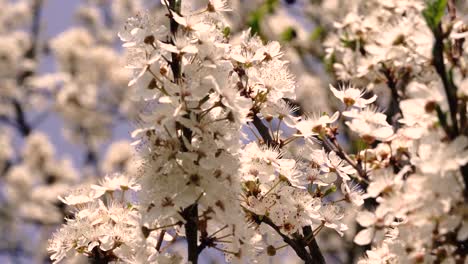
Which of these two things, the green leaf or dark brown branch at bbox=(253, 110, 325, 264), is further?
dark brown branch at bbox=(253, 110, 325, 264)

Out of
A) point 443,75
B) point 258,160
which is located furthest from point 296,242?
point 443,75

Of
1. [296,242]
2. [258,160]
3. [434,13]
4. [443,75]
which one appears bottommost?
[296,242]

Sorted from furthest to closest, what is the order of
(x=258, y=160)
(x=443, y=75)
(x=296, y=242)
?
(x=296, y=242)
(x=258, y=160)
(x=443, y=75)

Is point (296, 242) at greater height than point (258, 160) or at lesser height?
lesser

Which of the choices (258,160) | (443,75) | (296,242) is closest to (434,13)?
(443,75)

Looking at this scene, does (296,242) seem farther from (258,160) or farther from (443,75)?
(443,75)

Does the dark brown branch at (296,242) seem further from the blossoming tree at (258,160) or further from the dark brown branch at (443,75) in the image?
the dark brown branch at (443,75)

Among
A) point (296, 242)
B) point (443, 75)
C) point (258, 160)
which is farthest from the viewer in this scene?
point (296, 242)

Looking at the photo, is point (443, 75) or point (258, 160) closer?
point (443, 75)

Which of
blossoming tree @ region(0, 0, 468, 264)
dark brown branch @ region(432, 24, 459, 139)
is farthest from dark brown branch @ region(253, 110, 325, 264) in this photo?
dark brown branch @ region(432, 24, 459, 139)

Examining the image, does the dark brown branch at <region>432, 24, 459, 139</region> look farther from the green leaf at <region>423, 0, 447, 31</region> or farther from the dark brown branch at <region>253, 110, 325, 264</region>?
the dark brown branch at <region>253, 110, 325, 264</region>
